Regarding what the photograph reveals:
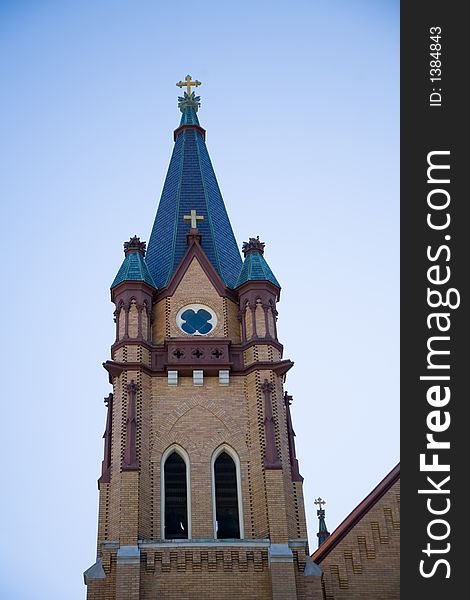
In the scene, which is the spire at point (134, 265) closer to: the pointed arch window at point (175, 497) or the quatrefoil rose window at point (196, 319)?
the quatrefoil rose window at point (196, 319)

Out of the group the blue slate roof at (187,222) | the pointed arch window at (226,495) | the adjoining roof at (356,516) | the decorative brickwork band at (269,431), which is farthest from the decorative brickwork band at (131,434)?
the adjoining roof at (356,516)

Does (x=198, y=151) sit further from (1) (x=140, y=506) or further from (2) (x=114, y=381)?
(1) (x=140, y=506)

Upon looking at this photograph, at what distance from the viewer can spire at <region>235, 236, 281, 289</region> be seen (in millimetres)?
32625

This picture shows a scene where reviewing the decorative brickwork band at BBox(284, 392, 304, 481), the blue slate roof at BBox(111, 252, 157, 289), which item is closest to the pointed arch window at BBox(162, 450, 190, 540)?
the decorative brickwork band at BBox(284, 392, 304, 481)

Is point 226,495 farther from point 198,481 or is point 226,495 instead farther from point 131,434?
point 131,434

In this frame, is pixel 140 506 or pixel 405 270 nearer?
pixel 405 270

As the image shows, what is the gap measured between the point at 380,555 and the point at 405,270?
10.3 meters

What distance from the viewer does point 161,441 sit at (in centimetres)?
2902

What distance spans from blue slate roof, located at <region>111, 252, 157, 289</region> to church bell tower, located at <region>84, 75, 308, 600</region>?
0.05 metres

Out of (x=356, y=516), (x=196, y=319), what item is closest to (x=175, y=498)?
(x=356, y=516)

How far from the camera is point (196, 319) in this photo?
32.1 meters

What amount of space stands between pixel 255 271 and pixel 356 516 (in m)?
8.55

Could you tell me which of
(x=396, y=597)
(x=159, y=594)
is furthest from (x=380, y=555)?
(x=159, y=594)

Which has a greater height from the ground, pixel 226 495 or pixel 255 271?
pixel 255 271
